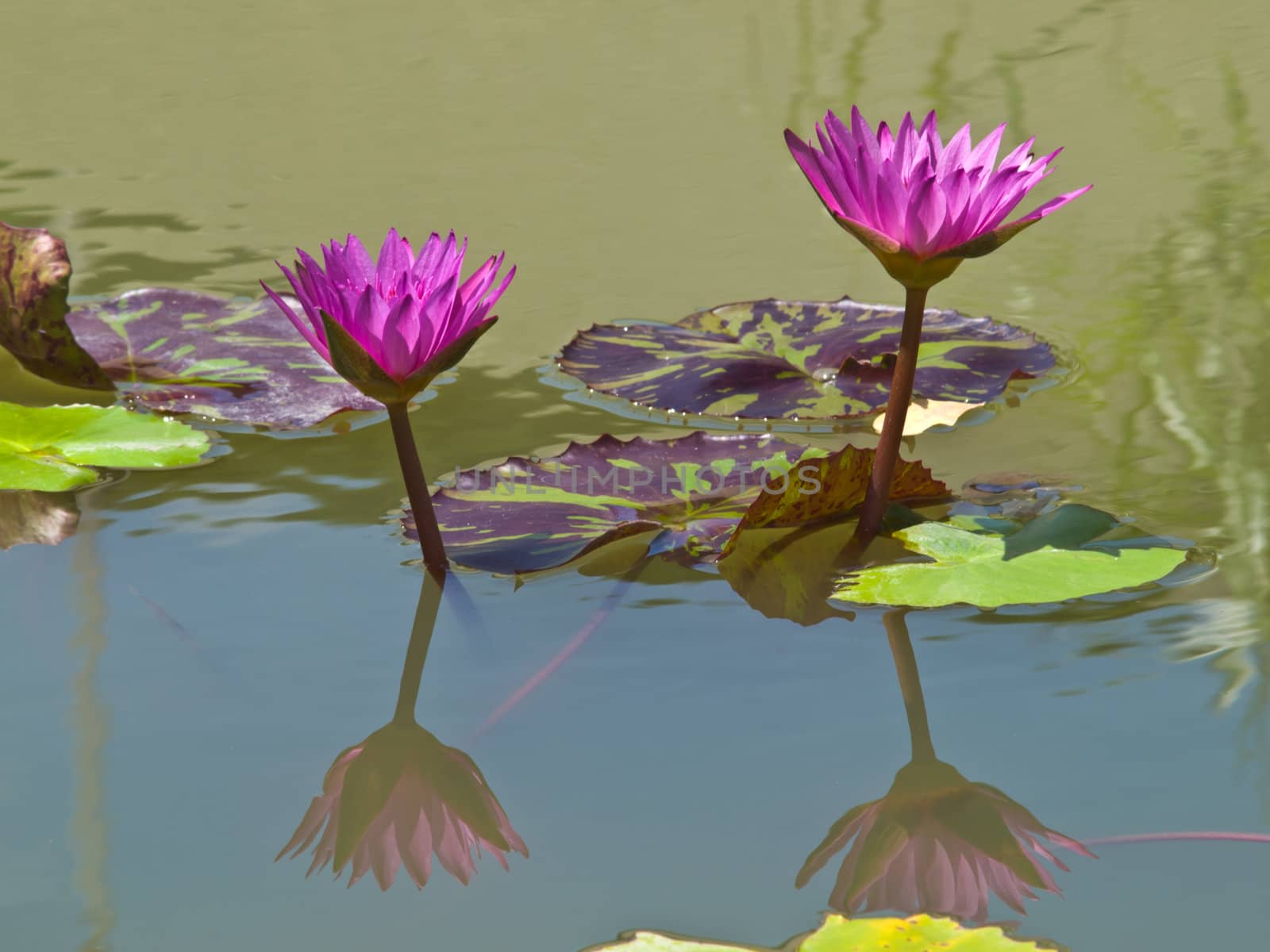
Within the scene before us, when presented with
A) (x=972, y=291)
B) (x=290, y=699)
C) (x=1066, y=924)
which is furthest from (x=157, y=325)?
(x=1066, y=924)

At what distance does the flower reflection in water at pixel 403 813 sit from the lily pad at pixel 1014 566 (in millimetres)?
364

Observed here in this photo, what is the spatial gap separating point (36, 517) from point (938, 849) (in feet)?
3.20

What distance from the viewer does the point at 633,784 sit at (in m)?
0.90

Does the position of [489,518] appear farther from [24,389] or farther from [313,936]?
[24,389]

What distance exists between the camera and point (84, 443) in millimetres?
1459

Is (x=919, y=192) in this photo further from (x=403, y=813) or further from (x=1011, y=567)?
(x=403, y=813)

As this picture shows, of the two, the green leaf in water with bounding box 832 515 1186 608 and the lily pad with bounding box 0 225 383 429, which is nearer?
the green leaf in water with bounding box 832 515 1186 608

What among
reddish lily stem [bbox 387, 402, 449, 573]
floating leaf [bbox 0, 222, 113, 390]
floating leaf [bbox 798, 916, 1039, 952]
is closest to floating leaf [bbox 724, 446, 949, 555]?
reddish lily stem [bbox 387, 402, 449, 573]

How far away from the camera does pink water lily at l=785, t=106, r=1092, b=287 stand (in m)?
1.06

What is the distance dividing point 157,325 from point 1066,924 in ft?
4.79

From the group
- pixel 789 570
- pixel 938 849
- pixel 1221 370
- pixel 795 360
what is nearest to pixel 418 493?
pixel 789 570

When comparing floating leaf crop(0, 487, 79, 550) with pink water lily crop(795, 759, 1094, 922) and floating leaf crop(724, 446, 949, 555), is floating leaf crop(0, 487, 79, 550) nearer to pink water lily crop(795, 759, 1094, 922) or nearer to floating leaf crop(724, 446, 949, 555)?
floating leaf crop(724, 446, 949, 555)

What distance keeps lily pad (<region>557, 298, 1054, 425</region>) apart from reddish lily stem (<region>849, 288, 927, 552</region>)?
343mm

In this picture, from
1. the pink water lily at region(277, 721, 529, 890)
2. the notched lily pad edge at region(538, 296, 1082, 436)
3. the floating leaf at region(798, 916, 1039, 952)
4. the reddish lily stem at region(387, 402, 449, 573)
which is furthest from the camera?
the notched lily pad edge at region(538, 296, 1082, 436)
